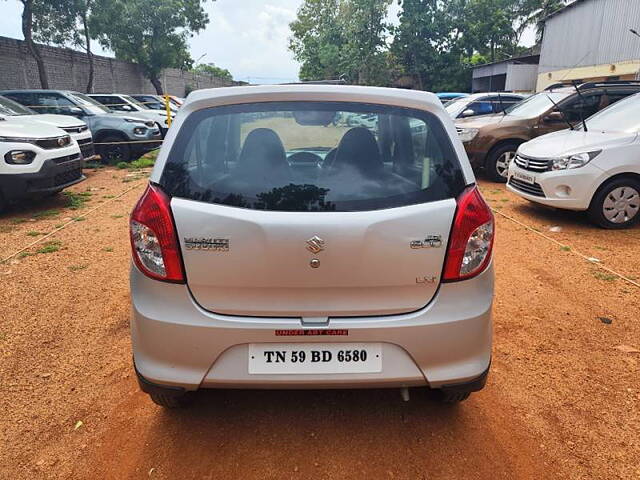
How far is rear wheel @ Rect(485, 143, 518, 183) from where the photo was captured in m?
9.02

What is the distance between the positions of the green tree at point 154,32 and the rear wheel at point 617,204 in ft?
78.0

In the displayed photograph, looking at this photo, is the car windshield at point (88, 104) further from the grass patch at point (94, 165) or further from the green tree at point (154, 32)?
the green tree at point (154, 32)

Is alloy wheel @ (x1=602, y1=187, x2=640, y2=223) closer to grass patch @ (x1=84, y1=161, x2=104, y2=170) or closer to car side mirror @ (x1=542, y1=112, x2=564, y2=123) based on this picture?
car side mirror @ (x1=542, y1=112, x2=564, y2=123)

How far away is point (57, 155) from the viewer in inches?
266

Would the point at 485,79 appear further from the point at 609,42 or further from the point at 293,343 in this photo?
the point at 293,343

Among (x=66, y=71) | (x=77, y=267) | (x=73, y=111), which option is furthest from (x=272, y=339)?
(x=66, y=71)

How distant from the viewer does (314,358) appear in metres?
2.01

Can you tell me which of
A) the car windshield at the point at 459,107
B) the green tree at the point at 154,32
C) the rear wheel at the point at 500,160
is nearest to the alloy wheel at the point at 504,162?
the rear wheel at the point at 500,160

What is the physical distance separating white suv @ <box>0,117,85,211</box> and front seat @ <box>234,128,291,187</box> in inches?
211

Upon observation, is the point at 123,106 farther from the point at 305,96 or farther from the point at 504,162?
the point at 305,96

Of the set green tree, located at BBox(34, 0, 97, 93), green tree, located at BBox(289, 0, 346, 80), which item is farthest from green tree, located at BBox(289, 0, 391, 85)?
green tree, located at BBox(34, 0, 97, 93)

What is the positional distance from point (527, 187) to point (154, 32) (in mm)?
26097

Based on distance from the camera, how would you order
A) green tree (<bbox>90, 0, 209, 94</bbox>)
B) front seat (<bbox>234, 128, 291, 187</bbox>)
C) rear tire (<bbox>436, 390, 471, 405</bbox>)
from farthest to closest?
green tree (<bbox>90, 0, 209, 94</bbox>) → rear tire (<bbox>436, 390, 471, 405</bbox>) → front seat (<bbox>234, 128, 291, 187</bbox>)

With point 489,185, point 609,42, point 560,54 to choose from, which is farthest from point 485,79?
point 489,185
